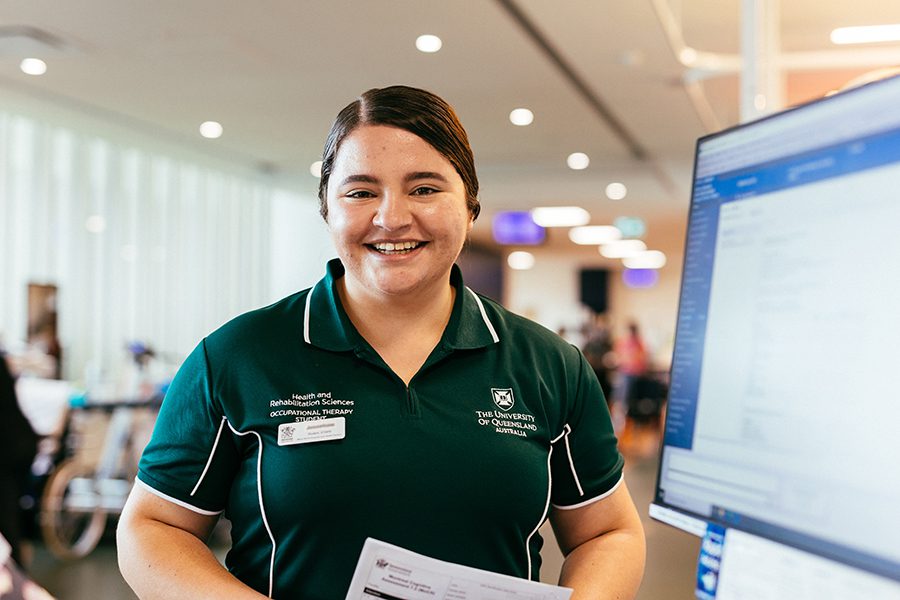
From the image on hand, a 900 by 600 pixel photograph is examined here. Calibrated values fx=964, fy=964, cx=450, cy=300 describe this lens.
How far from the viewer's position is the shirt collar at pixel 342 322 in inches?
56.6

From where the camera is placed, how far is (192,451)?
54.0 inches

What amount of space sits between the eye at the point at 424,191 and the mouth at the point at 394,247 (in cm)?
8

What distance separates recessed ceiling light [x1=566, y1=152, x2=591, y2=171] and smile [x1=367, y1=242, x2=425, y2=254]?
377 inches

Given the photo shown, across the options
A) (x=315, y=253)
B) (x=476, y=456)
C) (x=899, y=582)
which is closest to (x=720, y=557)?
(x=899, y=582)

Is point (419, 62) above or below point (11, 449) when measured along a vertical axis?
above

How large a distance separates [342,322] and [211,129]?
8.67 meters

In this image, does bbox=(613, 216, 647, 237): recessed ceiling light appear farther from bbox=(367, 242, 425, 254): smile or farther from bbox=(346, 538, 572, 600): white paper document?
bbox=(346, 538, 572, 600): white paper document

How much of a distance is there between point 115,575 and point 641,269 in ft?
68.6

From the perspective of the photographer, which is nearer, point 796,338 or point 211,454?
point 796,338

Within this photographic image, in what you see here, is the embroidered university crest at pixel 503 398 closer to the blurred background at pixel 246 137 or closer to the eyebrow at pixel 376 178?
the eyebrow at pixel 376 178

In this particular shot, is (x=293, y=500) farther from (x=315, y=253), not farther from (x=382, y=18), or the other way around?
(x=315, y=253)

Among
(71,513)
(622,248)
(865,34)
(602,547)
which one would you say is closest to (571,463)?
(602,547)

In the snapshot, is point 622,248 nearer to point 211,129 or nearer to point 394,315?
point 211,129

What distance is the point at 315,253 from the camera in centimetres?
1181
